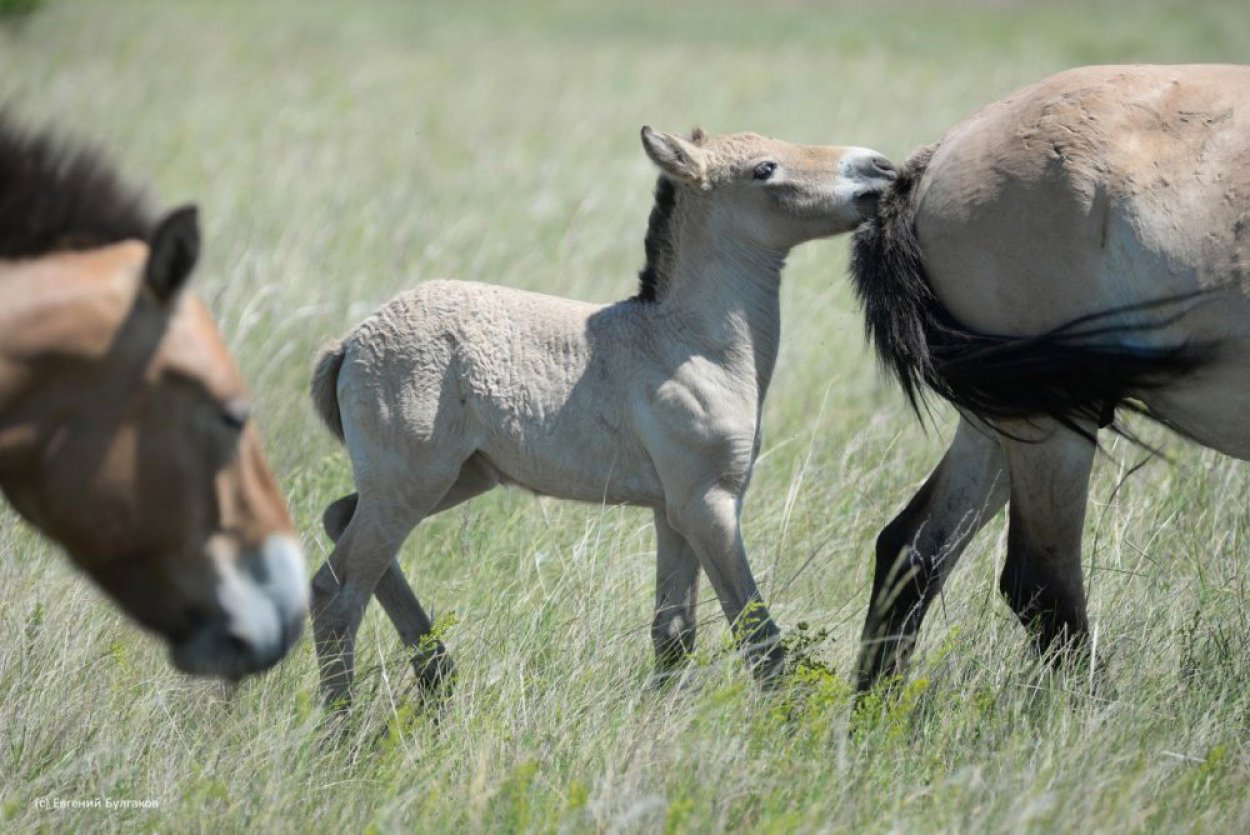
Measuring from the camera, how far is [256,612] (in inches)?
90.2

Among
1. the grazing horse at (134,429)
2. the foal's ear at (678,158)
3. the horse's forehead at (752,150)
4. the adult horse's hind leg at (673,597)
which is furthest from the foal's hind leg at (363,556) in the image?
the grazing horse at (134,429)

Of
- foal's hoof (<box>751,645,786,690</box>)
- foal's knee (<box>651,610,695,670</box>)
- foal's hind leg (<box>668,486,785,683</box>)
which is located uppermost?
foal's hind leg (<box>668,486,785,683</box>)

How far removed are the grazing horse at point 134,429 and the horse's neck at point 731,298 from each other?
6.03ft

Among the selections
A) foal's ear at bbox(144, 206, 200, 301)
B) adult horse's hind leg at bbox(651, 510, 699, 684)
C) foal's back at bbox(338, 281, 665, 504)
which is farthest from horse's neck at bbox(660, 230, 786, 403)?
foal's ear at bbox(144, 206, 200, 301)

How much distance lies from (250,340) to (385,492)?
2883 millimetres

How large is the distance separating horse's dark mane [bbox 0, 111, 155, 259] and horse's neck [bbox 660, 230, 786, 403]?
72.8 inches

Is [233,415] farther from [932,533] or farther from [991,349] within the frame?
[932,533]

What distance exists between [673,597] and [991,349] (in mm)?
1162

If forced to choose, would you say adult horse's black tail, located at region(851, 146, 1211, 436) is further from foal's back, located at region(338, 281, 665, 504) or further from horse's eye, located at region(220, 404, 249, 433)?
horse's eye, located at region(220, 404, 249, 433)

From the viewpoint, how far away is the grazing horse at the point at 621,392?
3756mm

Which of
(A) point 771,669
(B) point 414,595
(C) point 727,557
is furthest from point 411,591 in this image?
(A) point 771,669

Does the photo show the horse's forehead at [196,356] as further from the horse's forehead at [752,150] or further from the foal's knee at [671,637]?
the horse's forehead at [752,150]

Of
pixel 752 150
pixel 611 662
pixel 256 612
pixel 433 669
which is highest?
pixel 752 150

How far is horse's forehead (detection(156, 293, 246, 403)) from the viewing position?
2223mm
